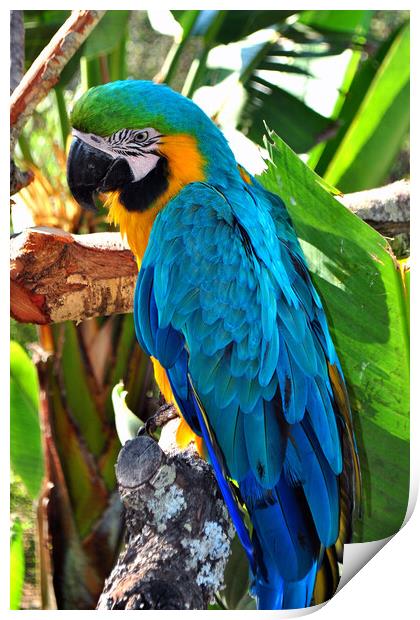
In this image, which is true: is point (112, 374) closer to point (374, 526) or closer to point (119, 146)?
point (119, 146)

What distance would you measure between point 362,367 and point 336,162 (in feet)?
1.42

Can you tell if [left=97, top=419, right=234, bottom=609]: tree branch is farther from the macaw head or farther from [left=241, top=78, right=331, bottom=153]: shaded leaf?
[left=241, top=78, right=331, bottom=153]: shaded leaf

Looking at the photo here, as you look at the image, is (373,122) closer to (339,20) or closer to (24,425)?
(339,20)

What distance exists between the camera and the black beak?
52.3 inches

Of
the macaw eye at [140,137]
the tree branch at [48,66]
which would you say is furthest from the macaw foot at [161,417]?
the tree branch at [48,66]

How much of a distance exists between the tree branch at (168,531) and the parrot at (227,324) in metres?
0.06

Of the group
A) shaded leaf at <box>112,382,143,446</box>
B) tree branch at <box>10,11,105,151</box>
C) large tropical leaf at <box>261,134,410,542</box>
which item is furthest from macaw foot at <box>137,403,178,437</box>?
Answer: tree branch at <box>10,11,105,151</box>

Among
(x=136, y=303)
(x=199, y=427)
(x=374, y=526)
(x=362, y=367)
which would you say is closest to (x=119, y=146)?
(x=136, y=303)

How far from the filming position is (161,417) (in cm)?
146

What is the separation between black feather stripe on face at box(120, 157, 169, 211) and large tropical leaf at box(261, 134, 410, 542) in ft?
0.65

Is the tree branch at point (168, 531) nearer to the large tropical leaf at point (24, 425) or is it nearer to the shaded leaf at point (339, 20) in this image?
the large tropical leaf at point (24, 425)

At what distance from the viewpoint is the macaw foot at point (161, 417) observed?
1450mm

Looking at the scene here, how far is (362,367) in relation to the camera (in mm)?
1458
